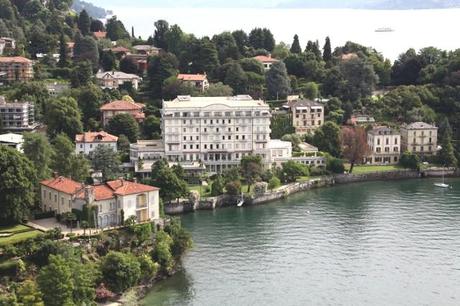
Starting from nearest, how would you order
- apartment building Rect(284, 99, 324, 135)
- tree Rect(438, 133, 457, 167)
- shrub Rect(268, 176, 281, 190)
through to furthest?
shrub Rect(268, 176, 281, 190), tree Rect(438, 133, 457, 167), apartment building Rect(284, 99, 324, 135)

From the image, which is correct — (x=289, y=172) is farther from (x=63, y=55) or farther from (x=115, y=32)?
(x=115, y=32)

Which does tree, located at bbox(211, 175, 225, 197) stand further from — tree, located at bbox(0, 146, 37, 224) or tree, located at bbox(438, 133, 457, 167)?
tree, located at bbox(438, 133, 457, 167)

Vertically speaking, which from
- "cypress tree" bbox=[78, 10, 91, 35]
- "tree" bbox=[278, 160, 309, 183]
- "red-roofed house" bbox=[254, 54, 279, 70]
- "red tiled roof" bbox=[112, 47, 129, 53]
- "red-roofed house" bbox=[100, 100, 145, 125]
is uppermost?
"cypress tree" bbox=[78, 10, 91, 35]

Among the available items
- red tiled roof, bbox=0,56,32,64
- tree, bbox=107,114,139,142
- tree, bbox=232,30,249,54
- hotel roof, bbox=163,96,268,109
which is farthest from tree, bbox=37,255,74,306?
tree, bbox=232,30,249,54

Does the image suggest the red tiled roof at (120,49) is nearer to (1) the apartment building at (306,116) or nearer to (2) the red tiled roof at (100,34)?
(2) the red tiled roof at (100,34)

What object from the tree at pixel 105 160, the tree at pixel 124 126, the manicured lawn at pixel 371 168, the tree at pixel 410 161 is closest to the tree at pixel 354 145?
the manicured lawn at pixel 371 168

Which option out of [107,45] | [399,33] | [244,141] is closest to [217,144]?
[244,141]

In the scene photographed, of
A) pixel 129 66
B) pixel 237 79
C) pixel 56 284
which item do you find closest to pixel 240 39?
pixel 129 66
